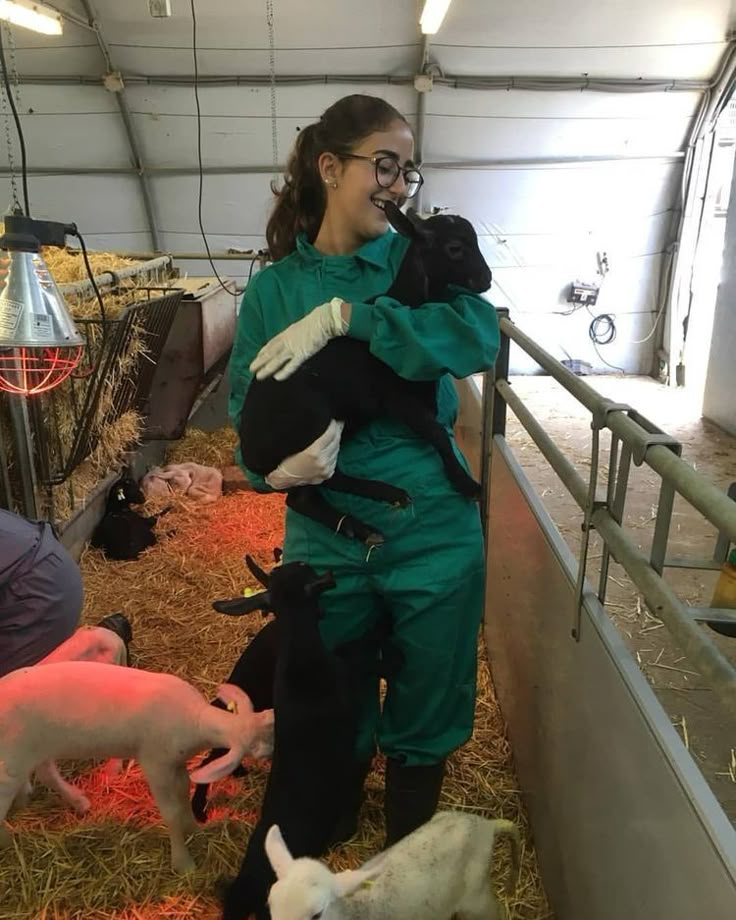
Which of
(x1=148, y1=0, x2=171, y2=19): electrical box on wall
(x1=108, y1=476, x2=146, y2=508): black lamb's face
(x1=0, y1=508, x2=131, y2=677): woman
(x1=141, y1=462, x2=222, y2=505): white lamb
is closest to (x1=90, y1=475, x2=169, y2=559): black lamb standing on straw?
(x1=108, y1=476, x2=146, y2=508): black lamb's face

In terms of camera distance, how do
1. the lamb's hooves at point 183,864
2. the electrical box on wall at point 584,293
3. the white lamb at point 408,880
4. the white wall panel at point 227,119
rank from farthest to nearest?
the electrical box on wall at point 584,293, the white wall panel at point 227,119, the lamb's hooves at point 183,864, the white lamb at point 408,880

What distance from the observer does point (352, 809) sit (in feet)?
7.06

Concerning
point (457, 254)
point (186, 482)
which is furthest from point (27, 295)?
point (186, 482)

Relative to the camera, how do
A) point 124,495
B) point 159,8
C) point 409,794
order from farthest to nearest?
point 159,8
point 124,495
point 409,794

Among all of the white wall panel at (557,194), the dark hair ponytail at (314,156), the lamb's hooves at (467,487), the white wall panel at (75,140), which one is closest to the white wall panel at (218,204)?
the white wall panel at (75,140)

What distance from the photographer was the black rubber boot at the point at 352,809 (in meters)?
2.06

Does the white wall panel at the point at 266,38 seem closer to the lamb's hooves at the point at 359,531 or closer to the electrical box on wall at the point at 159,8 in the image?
the electrical box on wall at the point at 159,8

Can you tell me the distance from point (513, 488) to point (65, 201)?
7672 millimetres

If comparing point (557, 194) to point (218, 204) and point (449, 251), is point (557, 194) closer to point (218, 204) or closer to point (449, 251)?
point (218, 204)

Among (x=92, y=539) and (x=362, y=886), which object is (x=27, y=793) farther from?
(x=92, y=539)

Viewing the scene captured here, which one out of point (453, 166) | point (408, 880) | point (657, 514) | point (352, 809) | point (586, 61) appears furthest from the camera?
point (453, 166)

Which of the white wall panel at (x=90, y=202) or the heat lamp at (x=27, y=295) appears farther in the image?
the white wall panel at (x=90, y=202)

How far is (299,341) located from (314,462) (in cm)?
27

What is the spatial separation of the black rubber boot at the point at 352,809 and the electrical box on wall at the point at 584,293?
7.57 meters
